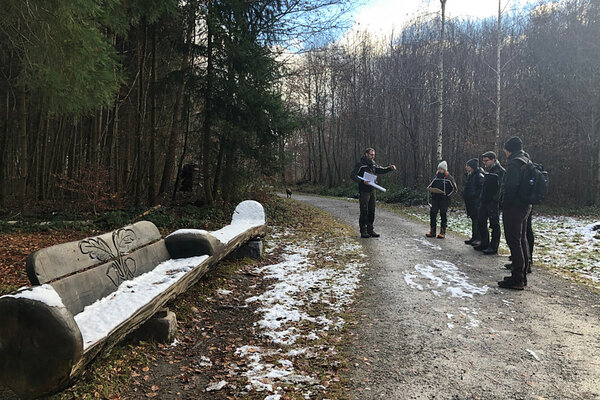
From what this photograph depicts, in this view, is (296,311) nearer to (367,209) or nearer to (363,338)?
(363,338)

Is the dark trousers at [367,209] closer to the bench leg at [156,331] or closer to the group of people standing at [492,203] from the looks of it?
the group of people standing at [492,203]

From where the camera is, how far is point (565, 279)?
6.03 meters

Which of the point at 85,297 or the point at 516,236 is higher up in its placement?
the point at 516,236

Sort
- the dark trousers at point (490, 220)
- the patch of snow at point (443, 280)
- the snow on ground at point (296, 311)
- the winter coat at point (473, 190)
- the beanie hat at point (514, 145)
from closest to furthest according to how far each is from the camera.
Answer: the snow on ground at point (296, 311) < the patch of snow at point (443, 280) < the beanie hat at point (514, 145) < the dark trousers at point (490, 220) < the winter coat at point (473, 190)

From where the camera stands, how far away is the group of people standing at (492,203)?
5391 millimetres

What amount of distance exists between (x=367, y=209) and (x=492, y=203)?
269 centimetres

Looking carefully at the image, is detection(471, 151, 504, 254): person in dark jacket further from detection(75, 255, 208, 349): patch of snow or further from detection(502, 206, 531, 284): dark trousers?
detection(75, 255, 208, 349): patch of snow

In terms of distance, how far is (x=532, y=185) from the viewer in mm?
5289

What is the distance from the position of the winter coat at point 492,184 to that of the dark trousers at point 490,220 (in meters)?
0.10

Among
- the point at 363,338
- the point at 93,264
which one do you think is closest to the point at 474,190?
the point at 363,338

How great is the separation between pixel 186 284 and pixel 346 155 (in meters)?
31.0

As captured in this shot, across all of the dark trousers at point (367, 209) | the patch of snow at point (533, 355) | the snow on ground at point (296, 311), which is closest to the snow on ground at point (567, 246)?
the dark trousers at point (367, 209)

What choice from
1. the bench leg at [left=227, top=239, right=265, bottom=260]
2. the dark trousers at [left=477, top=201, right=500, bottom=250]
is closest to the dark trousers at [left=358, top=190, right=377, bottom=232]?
the dark trousers at [left=477, top=201, right=500, bottom=250]

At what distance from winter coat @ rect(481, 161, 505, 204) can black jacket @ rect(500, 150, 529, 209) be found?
2.01 m
